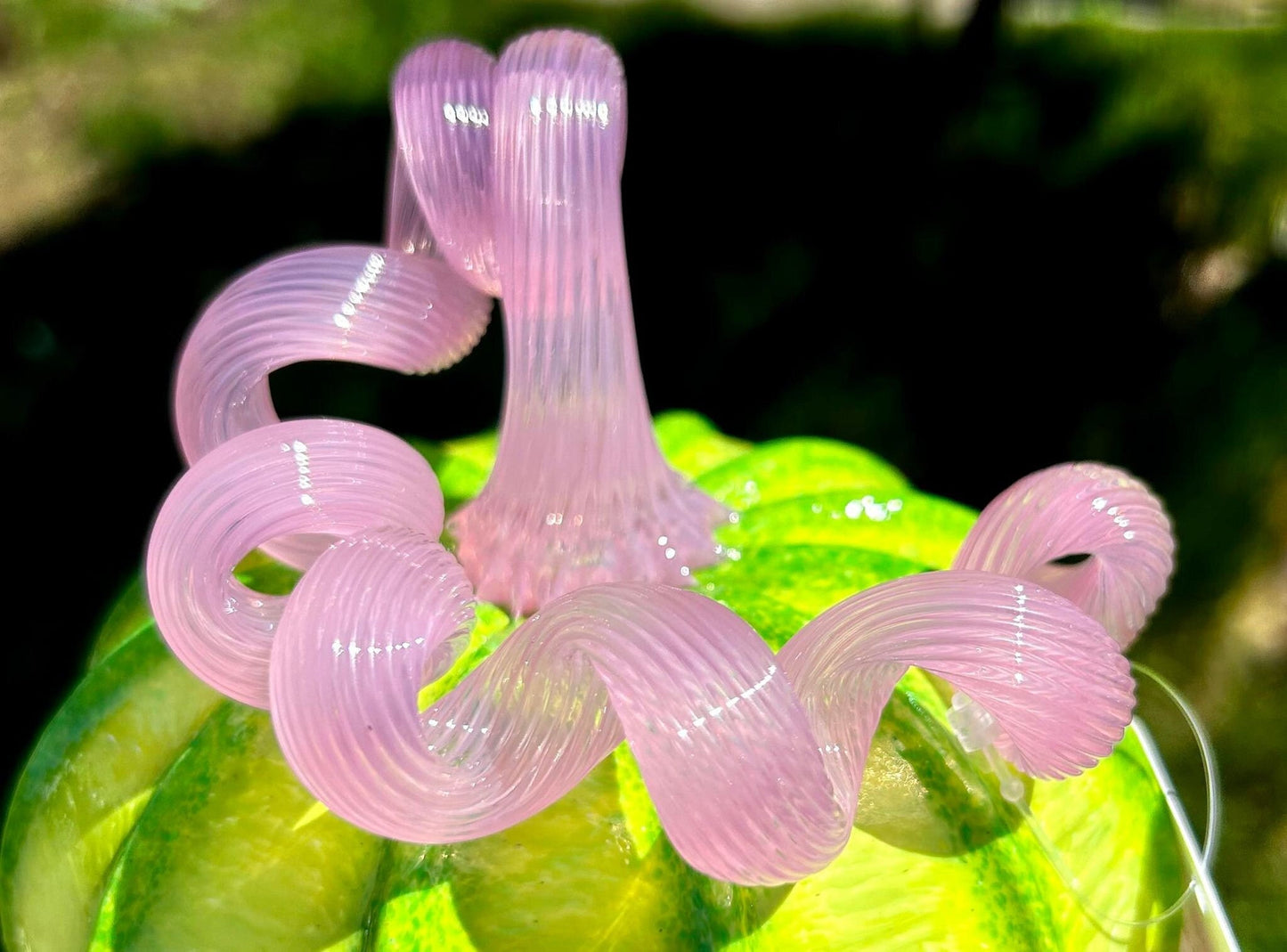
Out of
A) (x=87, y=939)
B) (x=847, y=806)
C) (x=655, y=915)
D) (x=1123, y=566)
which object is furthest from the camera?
(x=87, y=939)

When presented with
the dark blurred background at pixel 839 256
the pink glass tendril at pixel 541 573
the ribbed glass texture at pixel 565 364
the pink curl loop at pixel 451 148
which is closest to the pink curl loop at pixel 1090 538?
the pink glass tendril at pixel 541 573

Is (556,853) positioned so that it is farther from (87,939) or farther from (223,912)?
(87,939)

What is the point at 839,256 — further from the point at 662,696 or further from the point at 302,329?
the point at 662,696

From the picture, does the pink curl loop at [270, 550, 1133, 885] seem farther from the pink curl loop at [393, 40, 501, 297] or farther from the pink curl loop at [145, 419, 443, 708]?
the pink curl loop at [393, 40, 501, 297]

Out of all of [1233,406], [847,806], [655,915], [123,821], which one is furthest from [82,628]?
[1233,406]

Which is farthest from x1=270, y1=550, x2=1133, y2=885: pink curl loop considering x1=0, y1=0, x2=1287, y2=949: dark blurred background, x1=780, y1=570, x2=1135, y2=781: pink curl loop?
x1=0, y1=0, x2=1287, y2=949: dark blurred background

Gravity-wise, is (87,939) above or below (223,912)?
below
